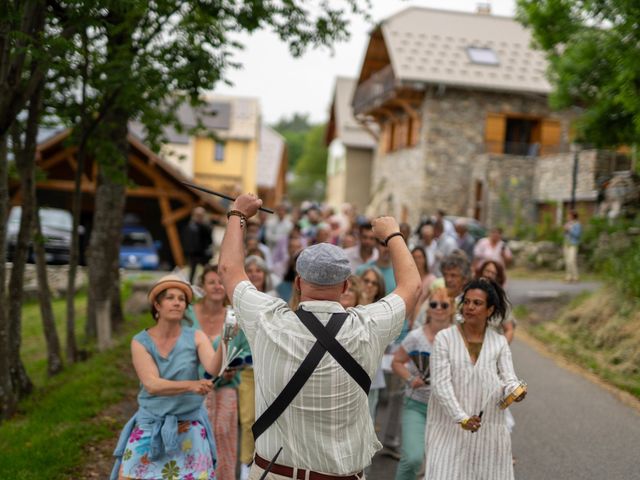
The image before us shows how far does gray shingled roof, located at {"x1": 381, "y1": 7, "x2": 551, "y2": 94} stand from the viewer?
2958 centimetres

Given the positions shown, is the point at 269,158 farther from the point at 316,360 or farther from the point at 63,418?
the point at 316,360

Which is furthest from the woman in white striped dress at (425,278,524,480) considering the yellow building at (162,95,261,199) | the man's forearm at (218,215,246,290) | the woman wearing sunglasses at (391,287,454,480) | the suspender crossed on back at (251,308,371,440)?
the yellow building at (162,95,261,199)

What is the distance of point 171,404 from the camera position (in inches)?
182

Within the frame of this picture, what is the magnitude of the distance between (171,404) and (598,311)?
9.30 metres

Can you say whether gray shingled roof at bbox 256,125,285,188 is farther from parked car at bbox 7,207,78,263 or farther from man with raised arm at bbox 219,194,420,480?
man with raised arm at bbox 219,194,420,480

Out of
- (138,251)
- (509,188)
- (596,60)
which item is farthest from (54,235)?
(509,188)

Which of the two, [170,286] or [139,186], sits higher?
[139,186]

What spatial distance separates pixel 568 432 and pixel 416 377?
2.84 meters

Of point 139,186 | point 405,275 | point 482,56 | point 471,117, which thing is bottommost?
point 139,186

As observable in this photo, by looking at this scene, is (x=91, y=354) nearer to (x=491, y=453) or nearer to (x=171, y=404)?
(x=171, y=404)

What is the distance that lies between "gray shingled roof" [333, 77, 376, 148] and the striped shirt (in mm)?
42868

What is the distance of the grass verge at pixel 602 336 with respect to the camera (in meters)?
9.88

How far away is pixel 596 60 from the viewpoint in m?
12.7

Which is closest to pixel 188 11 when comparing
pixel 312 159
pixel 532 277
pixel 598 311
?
pixel 598 311
